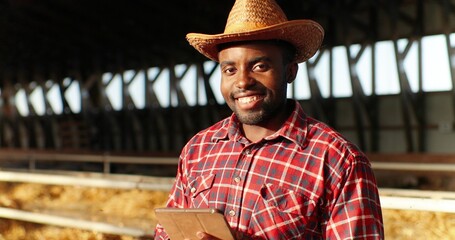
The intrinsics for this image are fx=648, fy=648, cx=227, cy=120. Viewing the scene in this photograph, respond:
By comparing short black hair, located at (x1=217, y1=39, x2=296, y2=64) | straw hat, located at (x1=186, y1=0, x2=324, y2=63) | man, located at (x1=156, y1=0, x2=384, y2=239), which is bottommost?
man, located at (x1=156, y1=0, x2=384, y2=239)

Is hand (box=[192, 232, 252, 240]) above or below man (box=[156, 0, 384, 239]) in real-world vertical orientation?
below

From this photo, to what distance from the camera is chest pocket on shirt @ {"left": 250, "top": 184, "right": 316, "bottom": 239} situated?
164 cm

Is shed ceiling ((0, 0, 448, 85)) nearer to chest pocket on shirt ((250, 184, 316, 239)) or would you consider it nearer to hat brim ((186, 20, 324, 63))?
hat brim ((186, 20, 324, 63))

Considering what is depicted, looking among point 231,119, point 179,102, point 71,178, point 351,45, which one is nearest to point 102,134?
point 179,102

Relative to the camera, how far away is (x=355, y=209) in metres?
1.58

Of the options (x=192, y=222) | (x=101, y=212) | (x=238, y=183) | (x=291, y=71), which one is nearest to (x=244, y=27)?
(x=291, y=71)

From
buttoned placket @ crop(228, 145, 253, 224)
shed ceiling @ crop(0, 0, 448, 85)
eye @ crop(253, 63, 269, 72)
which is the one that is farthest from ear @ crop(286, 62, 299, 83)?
shed ceiling @ crop(0, 0, 448, 85)

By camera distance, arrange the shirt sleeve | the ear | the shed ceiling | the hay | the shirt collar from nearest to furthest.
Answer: the shirt sleeve
the shirt collar
the ear
the hay
the shed ceiling

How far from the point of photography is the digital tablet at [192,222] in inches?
63.2

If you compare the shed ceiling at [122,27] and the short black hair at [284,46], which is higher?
the shed ceiling at [122,27]

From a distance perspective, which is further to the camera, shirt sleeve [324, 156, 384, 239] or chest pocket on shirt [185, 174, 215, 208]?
chest pocket on shirt [185, 174, 215, 208]

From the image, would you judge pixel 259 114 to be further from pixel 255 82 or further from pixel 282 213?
pixel 282 213

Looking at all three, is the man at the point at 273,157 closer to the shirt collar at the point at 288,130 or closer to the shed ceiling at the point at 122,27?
the shirt collar at the point at 288,130

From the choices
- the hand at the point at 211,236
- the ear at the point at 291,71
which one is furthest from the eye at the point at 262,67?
the hand at the point at 211,236
